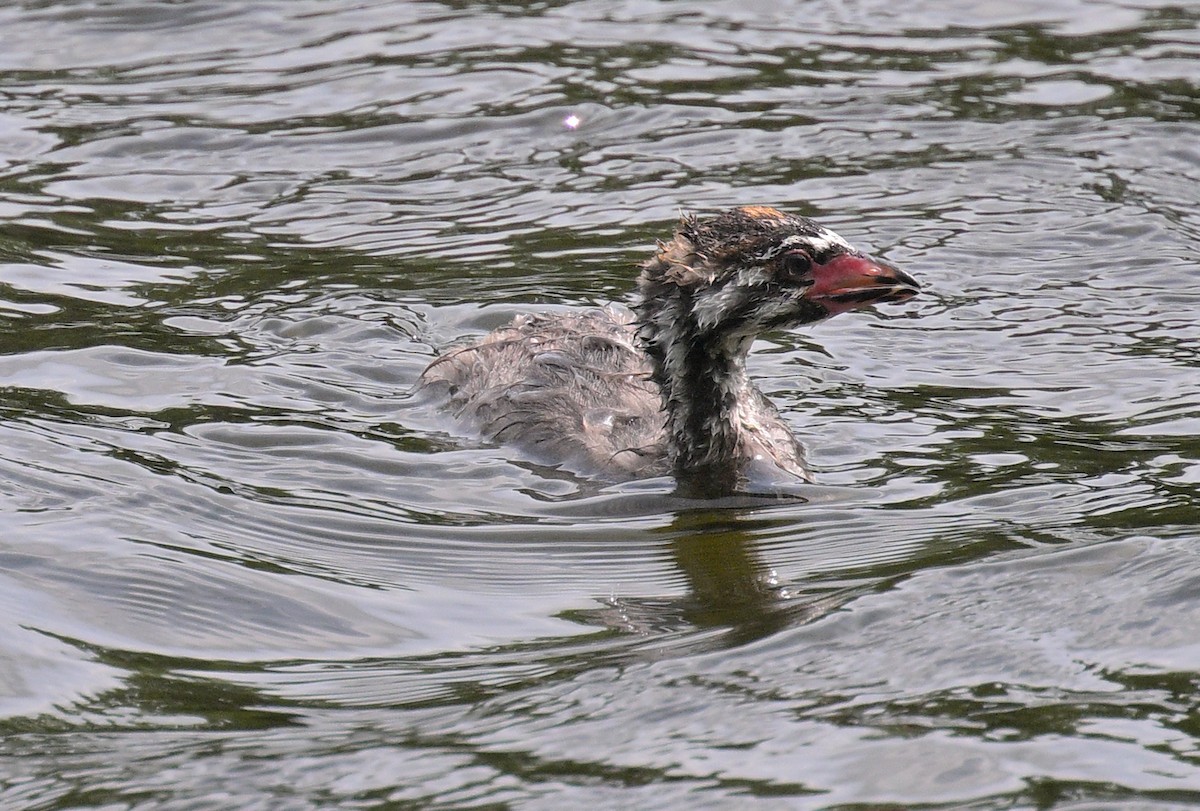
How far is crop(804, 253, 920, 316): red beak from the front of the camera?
8570mm

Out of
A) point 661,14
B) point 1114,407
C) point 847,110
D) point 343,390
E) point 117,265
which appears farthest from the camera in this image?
point 661,14

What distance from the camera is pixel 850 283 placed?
861 centimetres

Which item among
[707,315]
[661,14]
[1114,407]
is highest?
[661,14]

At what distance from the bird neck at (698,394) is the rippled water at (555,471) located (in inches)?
14.7

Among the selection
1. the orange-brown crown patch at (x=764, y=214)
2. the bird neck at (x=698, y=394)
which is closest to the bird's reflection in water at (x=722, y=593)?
the bird neck at (x=698, y=394)

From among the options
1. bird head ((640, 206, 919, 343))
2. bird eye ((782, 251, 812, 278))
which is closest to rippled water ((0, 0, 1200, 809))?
bird head ((640, 206, 919, 343))

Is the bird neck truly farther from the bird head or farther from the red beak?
the red beak

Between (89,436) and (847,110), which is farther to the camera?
(847,110)

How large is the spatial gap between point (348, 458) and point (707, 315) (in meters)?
1.92

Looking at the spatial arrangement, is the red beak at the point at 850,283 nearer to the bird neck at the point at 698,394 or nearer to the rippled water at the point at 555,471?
the bird neck at the point at 698,394

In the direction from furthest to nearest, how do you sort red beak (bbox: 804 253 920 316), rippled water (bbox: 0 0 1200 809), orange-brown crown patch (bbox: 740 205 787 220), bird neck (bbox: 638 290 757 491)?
bird neck (bbox: 638 290 757 491), orange-brown crown patch (bbox: 740 205 787 220), red beak (bbox: 804 253 920 316), rippled water (bbox: 0 0 1200 809)

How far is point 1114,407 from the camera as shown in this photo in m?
9.60

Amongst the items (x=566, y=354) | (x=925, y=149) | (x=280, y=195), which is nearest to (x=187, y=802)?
(x=566, y=354)

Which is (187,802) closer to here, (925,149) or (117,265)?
(117,265)
